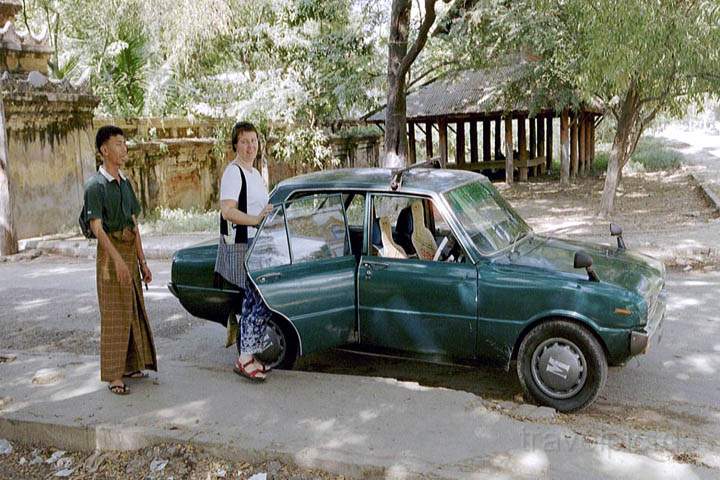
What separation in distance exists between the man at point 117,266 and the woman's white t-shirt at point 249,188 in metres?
0.64

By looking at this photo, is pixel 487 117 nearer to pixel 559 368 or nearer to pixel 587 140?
pixel 587 140

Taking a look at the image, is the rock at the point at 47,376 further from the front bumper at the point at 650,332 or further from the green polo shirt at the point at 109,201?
the front bumper at the point at 650,332

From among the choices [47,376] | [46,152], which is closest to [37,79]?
[46,152]

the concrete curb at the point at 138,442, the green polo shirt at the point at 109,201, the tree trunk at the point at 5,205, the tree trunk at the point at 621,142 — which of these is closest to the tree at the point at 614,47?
the tree trunk at the point at 621,142

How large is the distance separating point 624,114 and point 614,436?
11323 millimetres

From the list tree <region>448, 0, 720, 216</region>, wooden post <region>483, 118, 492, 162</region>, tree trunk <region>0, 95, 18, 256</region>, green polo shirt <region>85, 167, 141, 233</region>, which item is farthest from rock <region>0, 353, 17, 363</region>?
wooden post <region>483, 118, 492, 162</region>

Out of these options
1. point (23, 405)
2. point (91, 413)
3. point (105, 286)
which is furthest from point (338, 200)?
point (23, 405)

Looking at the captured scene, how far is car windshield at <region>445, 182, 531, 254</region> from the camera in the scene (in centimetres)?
498

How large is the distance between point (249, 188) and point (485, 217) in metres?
1.77

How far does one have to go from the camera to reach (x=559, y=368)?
180 inches

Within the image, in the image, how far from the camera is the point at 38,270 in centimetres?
1089

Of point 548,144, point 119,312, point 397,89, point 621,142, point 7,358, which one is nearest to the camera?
point 119,312

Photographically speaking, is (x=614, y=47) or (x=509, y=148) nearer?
(x=614, y=47)

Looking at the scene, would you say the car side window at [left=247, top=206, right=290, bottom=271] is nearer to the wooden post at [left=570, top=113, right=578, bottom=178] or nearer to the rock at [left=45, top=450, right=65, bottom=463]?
the rock at [left=45, top=450, right=65, bottom=463]
